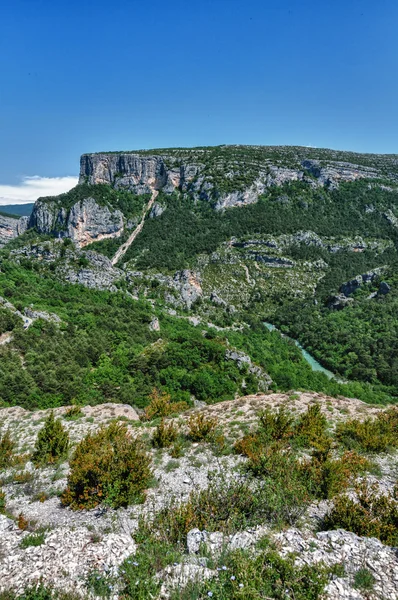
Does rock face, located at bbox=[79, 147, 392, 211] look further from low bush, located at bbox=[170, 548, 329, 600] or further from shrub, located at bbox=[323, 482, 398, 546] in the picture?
low bush, located at bbox=[170, 548, 329, 600]

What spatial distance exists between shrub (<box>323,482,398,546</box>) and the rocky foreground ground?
305 mm

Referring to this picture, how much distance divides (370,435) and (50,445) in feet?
41.4

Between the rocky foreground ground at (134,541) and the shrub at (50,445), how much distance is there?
0.40m

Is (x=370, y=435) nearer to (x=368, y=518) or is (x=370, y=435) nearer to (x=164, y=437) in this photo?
(x=368, y=518)

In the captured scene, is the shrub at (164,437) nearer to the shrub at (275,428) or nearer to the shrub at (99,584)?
the shrub at (275,428)

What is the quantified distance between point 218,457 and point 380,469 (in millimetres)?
5628

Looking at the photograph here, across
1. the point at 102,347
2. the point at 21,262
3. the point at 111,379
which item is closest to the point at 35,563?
the point at 111,379

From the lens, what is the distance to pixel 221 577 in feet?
16.8

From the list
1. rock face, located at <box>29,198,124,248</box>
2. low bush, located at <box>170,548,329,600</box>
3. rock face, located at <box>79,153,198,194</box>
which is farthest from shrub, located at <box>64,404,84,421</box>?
rock face, located at <box>79,153,198,194</box>

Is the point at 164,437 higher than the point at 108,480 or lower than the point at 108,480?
lower

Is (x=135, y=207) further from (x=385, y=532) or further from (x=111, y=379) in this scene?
(x=385, y=532)

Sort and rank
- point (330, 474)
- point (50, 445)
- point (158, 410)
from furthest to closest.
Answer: point (158, 410), point (50, 445), point (330, 474)

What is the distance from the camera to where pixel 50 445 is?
11.4 metres

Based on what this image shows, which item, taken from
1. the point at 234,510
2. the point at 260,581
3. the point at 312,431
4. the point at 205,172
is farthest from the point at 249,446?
the point at 205,172
